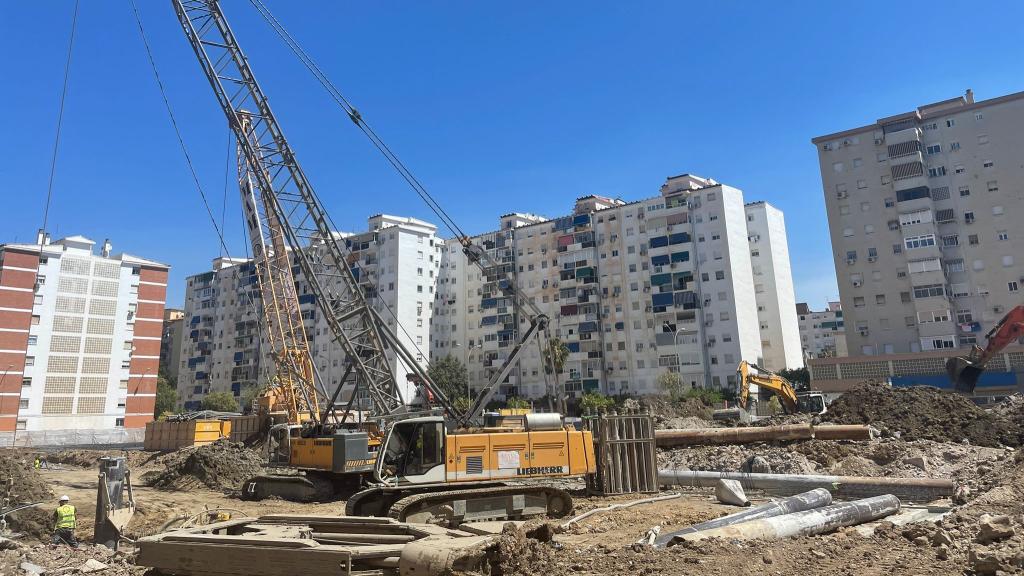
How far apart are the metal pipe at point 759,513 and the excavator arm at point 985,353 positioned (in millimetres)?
28986

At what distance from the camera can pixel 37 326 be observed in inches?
2808

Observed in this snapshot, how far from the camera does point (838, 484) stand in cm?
A: 1516

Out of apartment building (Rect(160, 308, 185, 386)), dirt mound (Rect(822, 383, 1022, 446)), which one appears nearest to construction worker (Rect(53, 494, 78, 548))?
dirt mound (Rect(822, 383, 1022, 446))

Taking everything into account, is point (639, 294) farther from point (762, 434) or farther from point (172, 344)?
point (172, 344)

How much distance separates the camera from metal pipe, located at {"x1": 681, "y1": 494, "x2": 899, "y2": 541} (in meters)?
9.49

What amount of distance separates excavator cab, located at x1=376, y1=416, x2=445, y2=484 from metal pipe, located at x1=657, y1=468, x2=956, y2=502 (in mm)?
8161

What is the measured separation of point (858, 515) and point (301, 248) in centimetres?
2686

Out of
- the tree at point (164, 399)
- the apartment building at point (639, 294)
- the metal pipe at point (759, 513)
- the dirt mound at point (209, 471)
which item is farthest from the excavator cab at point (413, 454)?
the tree at point (164, 399)

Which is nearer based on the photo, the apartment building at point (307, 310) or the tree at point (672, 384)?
the tree at point (672, 384)

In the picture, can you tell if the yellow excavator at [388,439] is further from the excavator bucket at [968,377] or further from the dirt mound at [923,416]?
the excavator bucket at [968,377]

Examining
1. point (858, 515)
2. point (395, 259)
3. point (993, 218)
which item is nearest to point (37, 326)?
point (395, 259)

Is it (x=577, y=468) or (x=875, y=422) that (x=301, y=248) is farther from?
(x=875, y=422)

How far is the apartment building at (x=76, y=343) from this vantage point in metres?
68.9

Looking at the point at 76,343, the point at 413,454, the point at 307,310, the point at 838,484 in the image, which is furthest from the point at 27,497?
the point at 307,310
